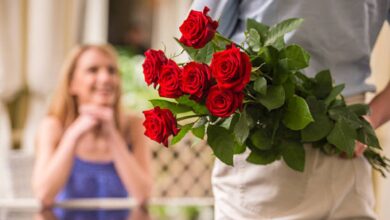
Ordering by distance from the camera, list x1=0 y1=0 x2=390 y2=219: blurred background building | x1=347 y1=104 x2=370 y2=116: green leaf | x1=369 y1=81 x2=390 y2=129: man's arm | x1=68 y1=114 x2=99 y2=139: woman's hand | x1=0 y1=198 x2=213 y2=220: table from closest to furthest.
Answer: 1. x1=347 y1=104 x2=370 y2=116: green leaf
2. x1=369 y1=81 x2=390 y2=129: man's arm
3. x1=0 y1=198 x2=213 y2=220: table
4. x1=68 y1=114 x2=99 y2=139: woman's hand
5. x1=0 y1=0 x2=390 y2=219: blurred background building

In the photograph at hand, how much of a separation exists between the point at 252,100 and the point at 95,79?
6.05 ft

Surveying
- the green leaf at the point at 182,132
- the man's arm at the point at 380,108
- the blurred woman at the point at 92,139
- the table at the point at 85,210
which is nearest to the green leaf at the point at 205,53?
the green leaf at the point at 182,132

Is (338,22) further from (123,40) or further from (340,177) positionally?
(123,40)

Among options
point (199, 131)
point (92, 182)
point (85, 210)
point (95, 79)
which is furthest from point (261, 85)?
point (95, 79)

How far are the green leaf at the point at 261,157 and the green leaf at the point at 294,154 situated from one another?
0.02m

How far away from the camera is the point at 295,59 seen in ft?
3.37

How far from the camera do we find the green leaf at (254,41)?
1.06 meters

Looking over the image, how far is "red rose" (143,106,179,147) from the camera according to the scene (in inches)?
39.1

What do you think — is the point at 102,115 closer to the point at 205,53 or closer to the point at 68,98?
the point at 68,98

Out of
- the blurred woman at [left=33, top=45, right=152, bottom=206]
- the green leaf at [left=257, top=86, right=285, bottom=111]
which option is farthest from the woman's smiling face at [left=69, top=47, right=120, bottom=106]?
the green leaf at [left=257, top=86, right=285, bottom=111]

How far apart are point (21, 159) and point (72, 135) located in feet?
1.65

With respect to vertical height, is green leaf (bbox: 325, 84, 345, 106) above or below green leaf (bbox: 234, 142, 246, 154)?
above

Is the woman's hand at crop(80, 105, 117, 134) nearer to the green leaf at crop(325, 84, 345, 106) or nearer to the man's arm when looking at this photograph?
the man's arm

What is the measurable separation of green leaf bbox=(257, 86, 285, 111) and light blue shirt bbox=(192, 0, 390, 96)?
0.17 metres
